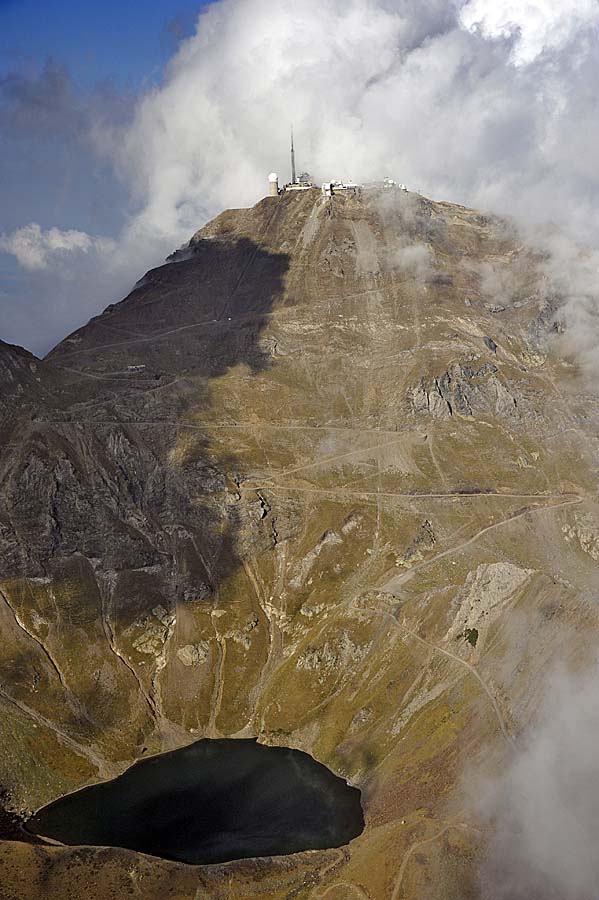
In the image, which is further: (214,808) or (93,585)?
(93,585)

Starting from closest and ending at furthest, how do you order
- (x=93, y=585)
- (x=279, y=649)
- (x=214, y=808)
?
(x=214, y=808)
(x=279, y=649)
(x=93, y=585)

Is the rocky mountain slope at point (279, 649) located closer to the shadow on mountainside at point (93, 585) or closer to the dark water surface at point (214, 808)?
the shadow on mountainside at point (93, 585)

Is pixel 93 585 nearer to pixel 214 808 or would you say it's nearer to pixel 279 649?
pixel 279 649

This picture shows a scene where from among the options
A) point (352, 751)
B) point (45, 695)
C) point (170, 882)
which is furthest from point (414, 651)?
point (45, 695)

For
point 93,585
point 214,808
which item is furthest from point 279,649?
point 93,585

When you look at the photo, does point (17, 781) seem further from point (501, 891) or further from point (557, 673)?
point (557, 673)

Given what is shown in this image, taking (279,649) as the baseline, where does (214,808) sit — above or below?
below

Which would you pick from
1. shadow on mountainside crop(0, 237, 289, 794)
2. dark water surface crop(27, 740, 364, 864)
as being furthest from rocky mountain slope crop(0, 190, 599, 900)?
dark water surface crop(27, 740, 364, 864)

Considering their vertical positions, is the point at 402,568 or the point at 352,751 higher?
the point at 402,568

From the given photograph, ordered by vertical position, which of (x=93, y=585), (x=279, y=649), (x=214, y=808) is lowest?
(x=214, y=808)
